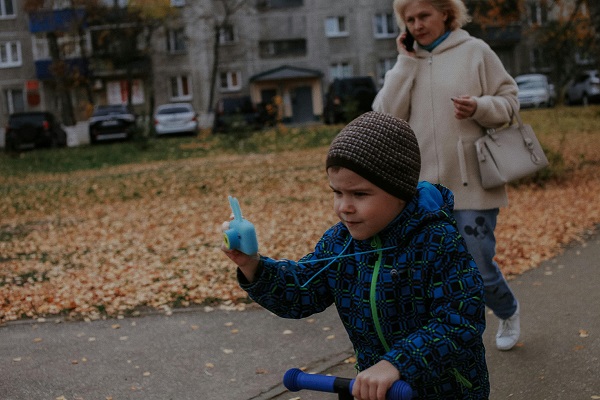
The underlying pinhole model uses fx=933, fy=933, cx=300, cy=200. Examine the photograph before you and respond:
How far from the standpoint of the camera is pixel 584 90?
4116cm

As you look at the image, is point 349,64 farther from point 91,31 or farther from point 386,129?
point 386,129

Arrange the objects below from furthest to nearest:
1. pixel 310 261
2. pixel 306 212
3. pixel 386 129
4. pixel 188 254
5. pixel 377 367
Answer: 1. pixel 306 212
2. pixel 188 254
3. pixel 310 261
4. pixel 386 129
5. pixel 377 367

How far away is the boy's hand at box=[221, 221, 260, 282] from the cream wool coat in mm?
2110

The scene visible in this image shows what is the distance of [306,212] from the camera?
1223 centimetres

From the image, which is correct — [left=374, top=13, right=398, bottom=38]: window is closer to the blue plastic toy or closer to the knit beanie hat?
the knit beanie hat

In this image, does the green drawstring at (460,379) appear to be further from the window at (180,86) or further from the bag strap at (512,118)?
the window at (180,86)

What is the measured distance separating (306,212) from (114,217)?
115 inches

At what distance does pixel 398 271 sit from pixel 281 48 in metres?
52.7

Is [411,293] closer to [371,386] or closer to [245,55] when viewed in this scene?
[371,386]

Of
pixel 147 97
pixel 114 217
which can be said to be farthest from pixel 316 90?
pixel 114 217

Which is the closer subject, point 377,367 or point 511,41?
point 377,367

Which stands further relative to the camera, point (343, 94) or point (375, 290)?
point (343, 94)

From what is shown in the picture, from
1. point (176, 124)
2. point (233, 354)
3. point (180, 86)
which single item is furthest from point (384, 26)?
point (233, 354)

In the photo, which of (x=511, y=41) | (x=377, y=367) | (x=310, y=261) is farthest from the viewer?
(x=511, y=41)
